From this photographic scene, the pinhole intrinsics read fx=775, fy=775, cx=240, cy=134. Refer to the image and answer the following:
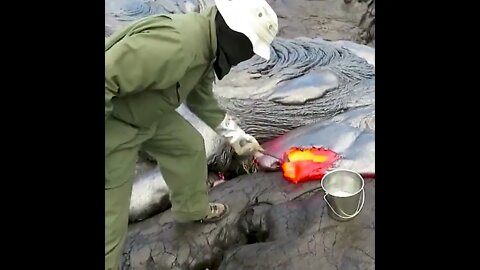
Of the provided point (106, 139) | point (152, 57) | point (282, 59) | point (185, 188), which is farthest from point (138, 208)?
point (282, 59)

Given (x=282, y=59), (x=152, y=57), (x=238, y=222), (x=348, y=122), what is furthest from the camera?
(x=282, y=59)

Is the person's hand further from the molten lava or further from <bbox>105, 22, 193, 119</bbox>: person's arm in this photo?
<bbox>105, 22, 193, 119</bbox>: person's arm

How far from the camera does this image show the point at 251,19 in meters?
1.11

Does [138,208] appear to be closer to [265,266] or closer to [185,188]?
[185,188]

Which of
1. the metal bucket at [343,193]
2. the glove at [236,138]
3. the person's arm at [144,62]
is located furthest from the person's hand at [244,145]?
the person's arm at [144,62]

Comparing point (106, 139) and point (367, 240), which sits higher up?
point (106, 139)

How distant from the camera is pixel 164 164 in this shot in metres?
1.24

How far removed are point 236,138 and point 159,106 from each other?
0.20m

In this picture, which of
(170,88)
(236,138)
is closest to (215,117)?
(236,138)

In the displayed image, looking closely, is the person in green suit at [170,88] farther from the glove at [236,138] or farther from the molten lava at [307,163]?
the molten lava at [307,163]

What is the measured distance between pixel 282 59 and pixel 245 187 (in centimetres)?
33

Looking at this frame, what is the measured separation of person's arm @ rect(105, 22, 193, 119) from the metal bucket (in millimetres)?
339

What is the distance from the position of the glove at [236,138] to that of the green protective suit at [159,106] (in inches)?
0.8

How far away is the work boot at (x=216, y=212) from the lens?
1295 millimetres
